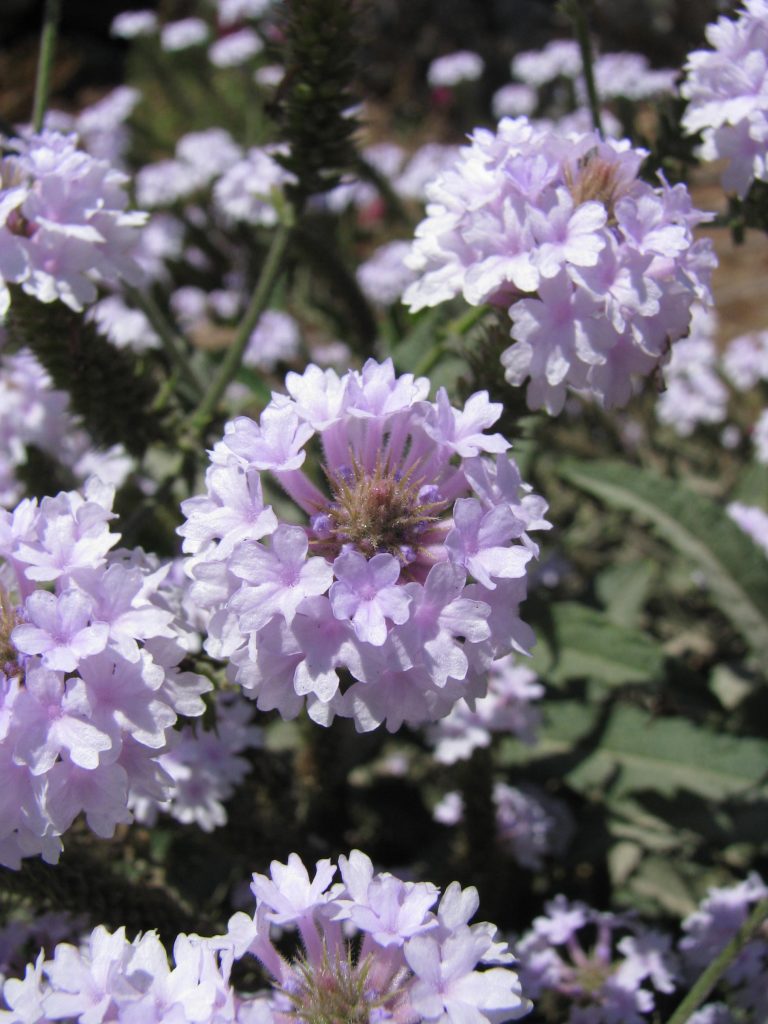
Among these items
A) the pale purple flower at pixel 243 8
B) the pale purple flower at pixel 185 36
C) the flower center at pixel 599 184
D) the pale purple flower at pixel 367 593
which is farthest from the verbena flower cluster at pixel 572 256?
the pale purple flower at pixel 185 36

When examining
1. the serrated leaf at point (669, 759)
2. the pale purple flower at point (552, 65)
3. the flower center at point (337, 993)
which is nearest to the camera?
the flower center at point (337, 993)

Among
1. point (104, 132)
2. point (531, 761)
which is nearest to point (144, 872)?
point (531, 761)

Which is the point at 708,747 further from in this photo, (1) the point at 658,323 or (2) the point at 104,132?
(2) the point at 104,132

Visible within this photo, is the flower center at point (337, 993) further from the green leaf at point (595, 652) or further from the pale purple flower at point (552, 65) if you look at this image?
the pale purple flower at point (552, 65)

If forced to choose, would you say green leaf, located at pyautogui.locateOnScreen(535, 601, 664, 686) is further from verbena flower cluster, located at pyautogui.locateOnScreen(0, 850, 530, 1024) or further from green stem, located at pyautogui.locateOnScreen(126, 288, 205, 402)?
verbena flower cluster, located at pyautogui.locateOnScreen(0, 850, 530, 1024)

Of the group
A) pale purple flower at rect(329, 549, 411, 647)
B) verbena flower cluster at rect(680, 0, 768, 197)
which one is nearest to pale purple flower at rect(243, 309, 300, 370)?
verbena flower cluster at rect(680, 0, 768, 197)

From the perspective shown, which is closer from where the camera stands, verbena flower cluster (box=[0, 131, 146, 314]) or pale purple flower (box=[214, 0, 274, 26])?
verbena flower cluster (box=[0, 131, 146, 314])
